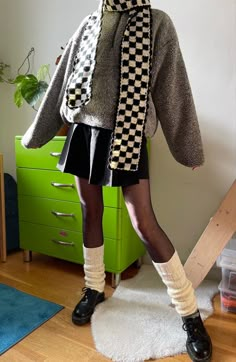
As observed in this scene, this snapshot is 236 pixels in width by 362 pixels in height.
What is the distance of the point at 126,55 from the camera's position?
0.92 m

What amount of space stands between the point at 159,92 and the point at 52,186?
81 centimetres

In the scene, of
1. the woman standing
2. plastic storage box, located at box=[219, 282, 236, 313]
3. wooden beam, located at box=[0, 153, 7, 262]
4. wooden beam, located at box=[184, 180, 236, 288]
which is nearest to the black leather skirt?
the woman standing

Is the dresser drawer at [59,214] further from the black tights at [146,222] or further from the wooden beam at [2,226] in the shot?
the black tights at [146,222]

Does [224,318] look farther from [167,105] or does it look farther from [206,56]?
[206,56]

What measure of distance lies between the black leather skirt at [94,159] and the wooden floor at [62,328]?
562mm

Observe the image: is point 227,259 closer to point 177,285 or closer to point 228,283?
point 228,283

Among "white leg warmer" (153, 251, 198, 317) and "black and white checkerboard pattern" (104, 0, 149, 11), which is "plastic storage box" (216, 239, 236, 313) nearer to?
"white leg warmer" (153, 251, 198, 317)

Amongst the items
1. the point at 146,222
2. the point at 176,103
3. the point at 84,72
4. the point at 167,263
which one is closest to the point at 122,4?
the point at 84,72

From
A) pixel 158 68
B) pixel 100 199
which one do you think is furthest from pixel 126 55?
pixel 100 199

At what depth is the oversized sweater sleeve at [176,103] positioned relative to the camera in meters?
0.96

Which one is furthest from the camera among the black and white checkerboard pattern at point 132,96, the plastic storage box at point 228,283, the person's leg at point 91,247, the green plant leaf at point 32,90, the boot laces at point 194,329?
the green plant leaf at point 32,90

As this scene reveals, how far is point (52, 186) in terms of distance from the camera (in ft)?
5.19

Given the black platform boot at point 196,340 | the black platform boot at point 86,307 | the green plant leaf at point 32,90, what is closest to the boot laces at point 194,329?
the black platform boot at point 196,340

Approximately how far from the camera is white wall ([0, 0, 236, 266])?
1.42m
